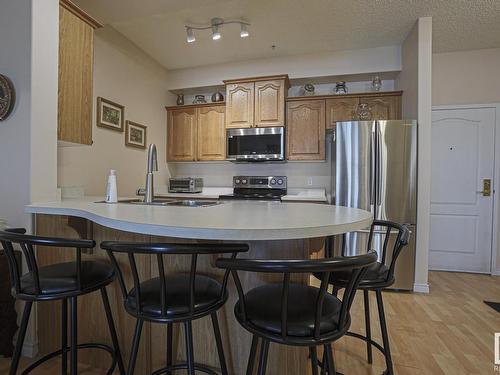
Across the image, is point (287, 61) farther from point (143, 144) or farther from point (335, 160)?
point (143, 144)

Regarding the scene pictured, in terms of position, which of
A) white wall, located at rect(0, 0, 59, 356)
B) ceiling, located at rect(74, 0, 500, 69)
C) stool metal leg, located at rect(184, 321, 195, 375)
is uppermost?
ceiling, located at rect(74, 0, 500, 69)

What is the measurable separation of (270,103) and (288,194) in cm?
128

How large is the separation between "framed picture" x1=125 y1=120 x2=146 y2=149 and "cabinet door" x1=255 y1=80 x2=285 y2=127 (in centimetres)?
152

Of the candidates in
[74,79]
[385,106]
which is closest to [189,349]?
[74,79]

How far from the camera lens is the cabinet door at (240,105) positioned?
3.80 m

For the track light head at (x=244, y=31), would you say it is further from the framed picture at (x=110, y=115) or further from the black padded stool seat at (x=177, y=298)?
the black padded stool seat at (x=177, y=298)

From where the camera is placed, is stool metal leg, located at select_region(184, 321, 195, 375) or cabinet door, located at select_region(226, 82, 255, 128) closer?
stool metal leg, located at select_region(184, 321, 195, 375)

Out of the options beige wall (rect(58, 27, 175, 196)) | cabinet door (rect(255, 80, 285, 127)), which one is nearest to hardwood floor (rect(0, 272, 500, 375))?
beige wall (rect(58, 27, 175, 196))

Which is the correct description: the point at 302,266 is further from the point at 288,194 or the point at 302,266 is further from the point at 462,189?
the point at 462,189

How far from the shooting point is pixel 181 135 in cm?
424

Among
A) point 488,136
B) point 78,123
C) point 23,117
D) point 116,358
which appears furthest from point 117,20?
point 488,136

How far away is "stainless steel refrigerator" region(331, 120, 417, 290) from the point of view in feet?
9.29

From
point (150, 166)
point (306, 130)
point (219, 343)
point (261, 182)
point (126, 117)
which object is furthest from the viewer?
point (261, 182)

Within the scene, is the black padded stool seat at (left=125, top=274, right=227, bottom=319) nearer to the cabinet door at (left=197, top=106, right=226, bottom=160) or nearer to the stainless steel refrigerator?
the stainless steel refrigerator
